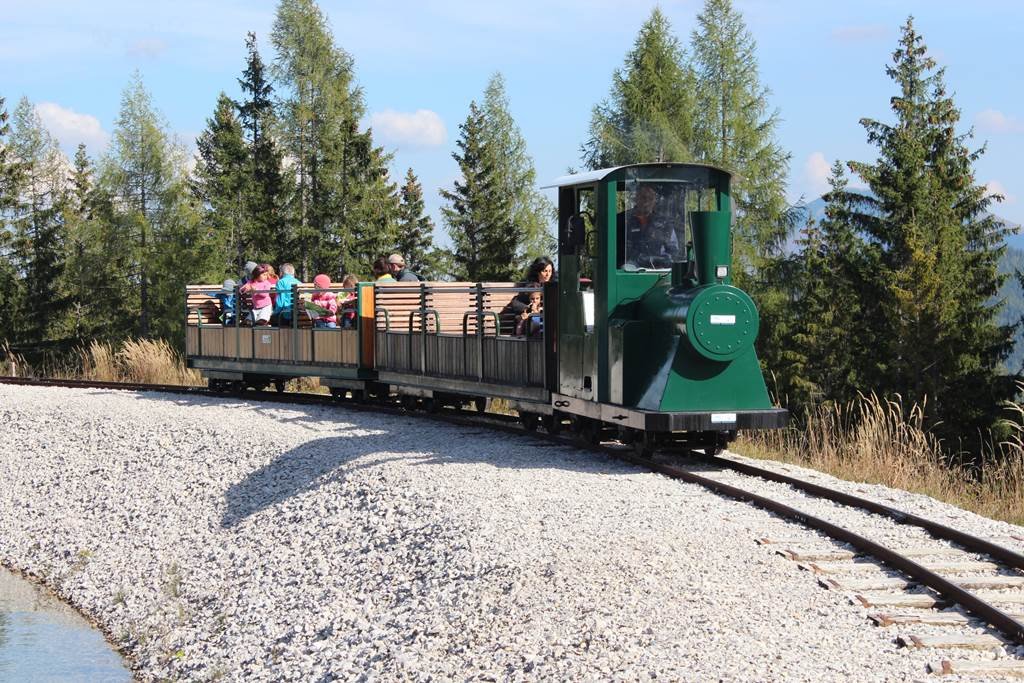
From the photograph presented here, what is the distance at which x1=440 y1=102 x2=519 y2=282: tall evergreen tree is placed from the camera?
4791cm

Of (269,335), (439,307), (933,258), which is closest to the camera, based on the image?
(439,307)

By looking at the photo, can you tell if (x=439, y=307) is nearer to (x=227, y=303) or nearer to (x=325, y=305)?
(x=325, y=305)

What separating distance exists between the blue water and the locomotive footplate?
4.83 metres

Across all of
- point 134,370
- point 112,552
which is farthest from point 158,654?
point 134,370

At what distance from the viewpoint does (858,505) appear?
9867 millimetres

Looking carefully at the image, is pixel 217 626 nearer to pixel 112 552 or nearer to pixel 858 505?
pixel 112 552

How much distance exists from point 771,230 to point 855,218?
115 inches

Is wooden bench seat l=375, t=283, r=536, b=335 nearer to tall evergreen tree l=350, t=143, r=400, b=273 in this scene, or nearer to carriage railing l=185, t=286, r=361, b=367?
carriage railing l=185, t=286, r=361, b=367

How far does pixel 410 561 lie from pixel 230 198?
37.5m

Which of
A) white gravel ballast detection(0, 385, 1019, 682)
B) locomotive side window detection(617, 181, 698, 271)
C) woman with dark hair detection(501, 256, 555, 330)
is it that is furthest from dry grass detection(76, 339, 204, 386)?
locomotive side window detection(617, 181, 698, 271)

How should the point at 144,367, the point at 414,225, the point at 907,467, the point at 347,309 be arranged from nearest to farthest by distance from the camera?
the point at 907,467 → the point at 347,309 → the point at 144,367 → the point at 414,225

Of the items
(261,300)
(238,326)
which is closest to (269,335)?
(261,300)

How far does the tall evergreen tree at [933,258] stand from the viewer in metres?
35.4

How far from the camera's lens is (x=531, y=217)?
4881 cm
